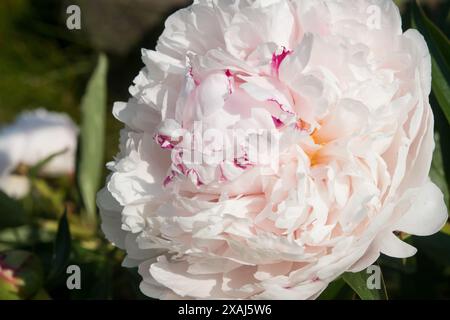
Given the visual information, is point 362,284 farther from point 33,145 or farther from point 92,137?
point 33,145

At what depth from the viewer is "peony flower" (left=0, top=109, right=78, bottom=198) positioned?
1.22 m

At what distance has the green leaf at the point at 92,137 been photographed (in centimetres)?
100

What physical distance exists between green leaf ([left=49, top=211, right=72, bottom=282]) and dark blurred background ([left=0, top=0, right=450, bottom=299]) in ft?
3.91

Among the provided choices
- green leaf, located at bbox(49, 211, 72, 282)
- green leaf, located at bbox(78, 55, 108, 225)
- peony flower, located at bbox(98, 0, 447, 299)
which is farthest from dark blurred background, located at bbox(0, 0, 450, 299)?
peony flower, located at bbox(98, 0, 447, 299)

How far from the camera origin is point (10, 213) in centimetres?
93

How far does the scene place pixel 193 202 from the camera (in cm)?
58

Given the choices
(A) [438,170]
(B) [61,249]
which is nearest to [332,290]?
(A) [438,170]

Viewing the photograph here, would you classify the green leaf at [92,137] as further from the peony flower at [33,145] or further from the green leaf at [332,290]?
the green leaf at [332,290]

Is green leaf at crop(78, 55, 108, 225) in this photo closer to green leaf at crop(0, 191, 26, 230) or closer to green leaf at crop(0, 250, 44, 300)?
green leaf at crop(0, 191, 26, 230)

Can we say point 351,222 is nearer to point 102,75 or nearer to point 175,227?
point 175,227

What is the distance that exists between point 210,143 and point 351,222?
0.12m

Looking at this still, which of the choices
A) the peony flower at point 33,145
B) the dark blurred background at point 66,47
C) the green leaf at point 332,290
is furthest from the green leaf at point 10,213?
the dark blurred background at point 66,47

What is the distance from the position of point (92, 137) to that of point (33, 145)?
0.96 feet
